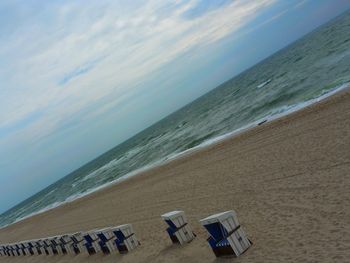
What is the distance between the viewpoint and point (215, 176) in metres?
16.8

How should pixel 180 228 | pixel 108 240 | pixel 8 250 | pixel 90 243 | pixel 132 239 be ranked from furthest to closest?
pixel 8 250 < pixel 90 243 < pixel 108 240 < pixel 132 239 < pixel 180 228

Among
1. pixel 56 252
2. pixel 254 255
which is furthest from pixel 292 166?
pixel 56 252

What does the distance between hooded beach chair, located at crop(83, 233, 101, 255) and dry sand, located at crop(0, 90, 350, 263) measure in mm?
362

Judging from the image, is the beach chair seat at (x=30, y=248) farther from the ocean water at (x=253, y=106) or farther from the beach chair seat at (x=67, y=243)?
the ocean water at (x=253, y=106)

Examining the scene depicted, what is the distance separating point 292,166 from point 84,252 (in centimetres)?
771

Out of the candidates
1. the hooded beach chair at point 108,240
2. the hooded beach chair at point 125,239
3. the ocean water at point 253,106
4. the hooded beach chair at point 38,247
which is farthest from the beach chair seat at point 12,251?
the ocean water at point 253,106

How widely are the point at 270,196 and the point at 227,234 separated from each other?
9.50ft

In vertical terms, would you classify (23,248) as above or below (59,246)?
above

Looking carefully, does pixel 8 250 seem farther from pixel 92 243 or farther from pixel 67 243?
pixel 92 243

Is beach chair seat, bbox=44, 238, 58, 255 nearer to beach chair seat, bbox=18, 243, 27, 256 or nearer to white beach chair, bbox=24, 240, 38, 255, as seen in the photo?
white beach chair, bbox=24, 240, 38, 255

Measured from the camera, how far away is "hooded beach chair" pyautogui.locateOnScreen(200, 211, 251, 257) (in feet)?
27.7

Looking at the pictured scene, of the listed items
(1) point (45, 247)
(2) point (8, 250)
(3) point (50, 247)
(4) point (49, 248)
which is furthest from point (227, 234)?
(2) point (8, 250)

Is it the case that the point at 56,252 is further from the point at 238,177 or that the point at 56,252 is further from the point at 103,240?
the point at 238,177

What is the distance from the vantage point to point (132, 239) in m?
12.5
